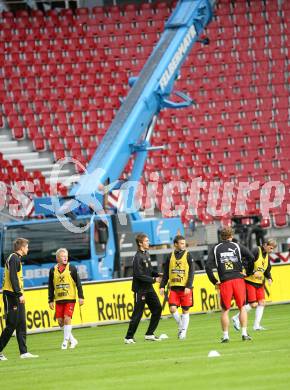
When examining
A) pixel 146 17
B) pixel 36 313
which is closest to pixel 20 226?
pixel 36 313

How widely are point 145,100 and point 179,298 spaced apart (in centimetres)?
1109

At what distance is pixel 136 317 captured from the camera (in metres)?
21.3

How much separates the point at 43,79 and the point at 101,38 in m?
3.36

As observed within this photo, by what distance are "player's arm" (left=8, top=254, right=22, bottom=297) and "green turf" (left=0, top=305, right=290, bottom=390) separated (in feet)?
3.96

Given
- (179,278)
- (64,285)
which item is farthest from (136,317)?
(64,285)

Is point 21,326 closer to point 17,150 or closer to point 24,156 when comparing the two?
point 24,156

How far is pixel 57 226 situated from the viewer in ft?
96.7

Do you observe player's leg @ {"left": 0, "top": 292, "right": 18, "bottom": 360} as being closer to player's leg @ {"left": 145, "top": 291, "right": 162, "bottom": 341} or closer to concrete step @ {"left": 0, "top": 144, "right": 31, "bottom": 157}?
player's leg @ {"left": 145, "top": 291, "right": 162, "bottom": 341}

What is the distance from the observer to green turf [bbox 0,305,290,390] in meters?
13.8

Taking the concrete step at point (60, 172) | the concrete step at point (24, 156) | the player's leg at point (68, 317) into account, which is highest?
the concrete step at point (24, 156)

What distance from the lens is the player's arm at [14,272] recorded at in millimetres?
19312

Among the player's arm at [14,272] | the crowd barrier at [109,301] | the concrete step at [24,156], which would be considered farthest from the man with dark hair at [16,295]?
the concrete step at [24,156]

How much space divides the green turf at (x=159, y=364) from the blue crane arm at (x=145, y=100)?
23.4ft

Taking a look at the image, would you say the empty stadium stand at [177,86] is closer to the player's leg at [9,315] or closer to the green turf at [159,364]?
the green turf at [159,364]
